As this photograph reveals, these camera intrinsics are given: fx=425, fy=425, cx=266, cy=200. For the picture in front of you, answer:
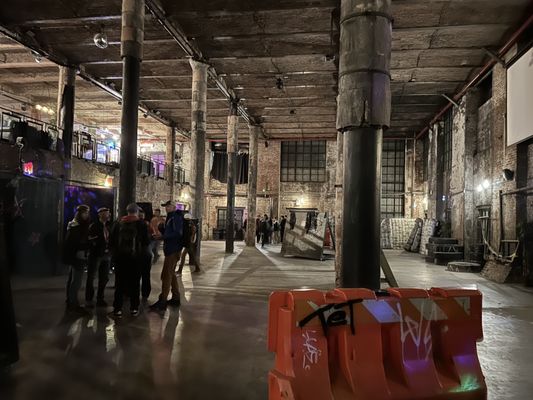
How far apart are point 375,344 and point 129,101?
6959mm

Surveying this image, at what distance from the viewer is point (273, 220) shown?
84.5 ft

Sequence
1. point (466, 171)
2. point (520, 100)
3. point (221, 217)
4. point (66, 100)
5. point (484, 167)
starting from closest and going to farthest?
point (520, 100), point (484, 167), point (66, 100), point (466, 171), point (221, 217)

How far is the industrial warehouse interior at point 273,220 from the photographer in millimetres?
3330

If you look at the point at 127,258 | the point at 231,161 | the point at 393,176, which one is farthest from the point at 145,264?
the point at 393,176

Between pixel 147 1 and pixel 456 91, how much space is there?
38.7 ft

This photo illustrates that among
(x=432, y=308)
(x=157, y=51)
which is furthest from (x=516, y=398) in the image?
(x=157, y=51)

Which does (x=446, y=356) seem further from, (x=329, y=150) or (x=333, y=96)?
(x=329, y=150)

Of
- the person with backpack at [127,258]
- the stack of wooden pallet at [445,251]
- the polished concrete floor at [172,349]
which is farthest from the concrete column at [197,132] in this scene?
the stack of wooden pallet at [445,251]

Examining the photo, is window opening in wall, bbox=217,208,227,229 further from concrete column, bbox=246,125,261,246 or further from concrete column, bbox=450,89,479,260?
concrete column, bbox=450,89,479,260

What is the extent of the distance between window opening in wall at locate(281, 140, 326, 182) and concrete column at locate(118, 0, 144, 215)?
18.7m

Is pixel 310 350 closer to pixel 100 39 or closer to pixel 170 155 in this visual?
pixel 100 39

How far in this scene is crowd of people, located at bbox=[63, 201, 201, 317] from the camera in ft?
19.3

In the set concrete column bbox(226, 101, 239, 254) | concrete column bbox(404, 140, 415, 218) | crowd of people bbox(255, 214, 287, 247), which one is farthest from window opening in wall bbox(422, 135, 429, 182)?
concrete column bbox(226, 101, 239, 254)

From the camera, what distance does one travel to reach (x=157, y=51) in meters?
13.3
